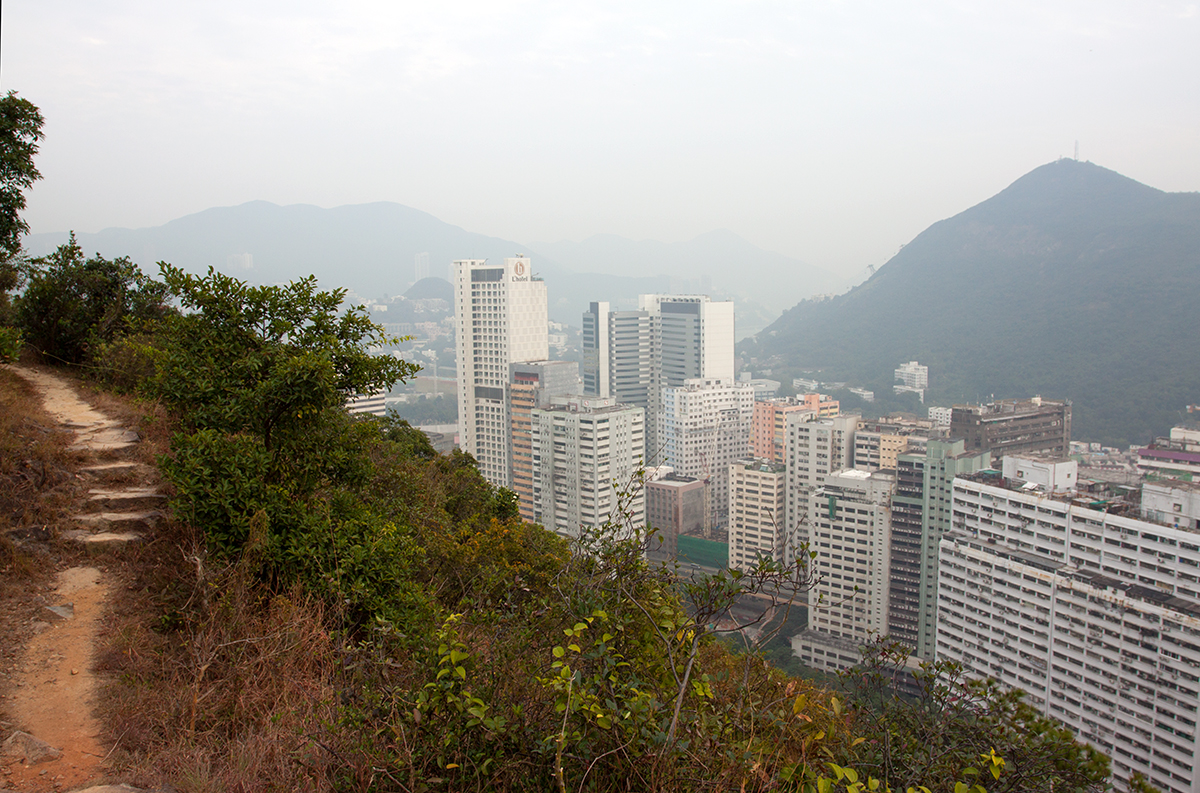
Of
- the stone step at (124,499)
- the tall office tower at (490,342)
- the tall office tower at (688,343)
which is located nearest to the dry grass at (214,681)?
the stone step at (124,499)

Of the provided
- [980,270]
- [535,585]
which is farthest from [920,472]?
[980,270]

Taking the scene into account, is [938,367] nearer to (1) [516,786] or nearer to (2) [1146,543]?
(2) [1146,543]

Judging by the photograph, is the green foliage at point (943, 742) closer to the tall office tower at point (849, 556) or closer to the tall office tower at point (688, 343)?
the tall office tower at point (849, 556)

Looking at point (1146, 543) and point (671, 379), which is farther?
point (671, 379)

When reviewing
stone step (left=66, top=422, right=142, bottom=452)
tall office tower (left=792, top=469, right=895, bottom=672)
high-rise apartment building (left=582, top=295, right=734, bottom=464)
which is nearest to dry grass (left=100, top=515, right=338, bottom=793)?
stone step (left=66, top=422, right=142, bottom=452)

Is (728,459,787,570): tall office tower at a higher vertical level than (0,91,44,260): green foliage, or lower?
lower

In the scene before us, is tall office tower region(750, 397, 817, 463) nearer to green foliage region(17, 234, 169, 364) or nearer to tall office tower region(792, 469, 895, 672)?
tall office tower region(792, 469, 895, 672)
